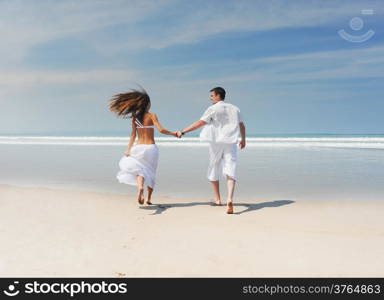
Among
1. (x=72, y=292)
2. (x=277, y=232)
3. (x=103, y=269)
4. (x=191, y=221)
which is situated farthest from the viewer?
(x=191, y=221)

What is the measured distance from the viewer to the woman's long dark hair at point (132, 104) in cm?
601

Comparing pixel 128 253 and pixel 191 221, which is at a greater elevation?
pixel 191 221

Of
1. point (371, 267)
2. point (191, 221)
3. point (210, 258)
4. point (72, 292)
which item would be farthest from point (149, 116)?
point (371, 267)

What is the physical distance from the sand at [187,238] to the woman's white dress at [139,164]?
0.48 meters

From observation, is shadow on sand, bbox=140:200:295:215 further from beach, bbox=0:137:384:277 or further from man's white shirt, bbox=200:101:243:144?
man's white shirt, bbox=200:101:243:144

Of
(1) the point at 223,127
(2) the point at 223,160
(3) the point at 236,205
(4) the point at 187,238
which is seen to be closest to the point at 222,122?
(1) the point at 223,127

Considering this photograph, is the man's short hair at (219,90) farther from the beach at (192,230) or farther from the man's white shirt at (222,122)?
the beach at (192,230)

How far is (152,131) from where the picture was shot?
603 centimetres

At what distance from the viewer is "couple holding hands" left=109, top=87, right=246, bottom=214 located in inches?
→ 233

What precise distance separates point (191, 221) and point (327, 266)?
7.07 ft

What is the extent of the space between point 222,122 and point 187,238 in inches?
94.4

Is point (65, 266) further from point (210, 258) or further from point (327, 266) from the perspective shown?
point (327, 266)

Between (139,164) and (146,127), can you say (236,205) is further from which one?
(146,127)

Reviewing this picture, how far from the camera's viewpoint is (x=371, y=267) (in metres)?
3.33
